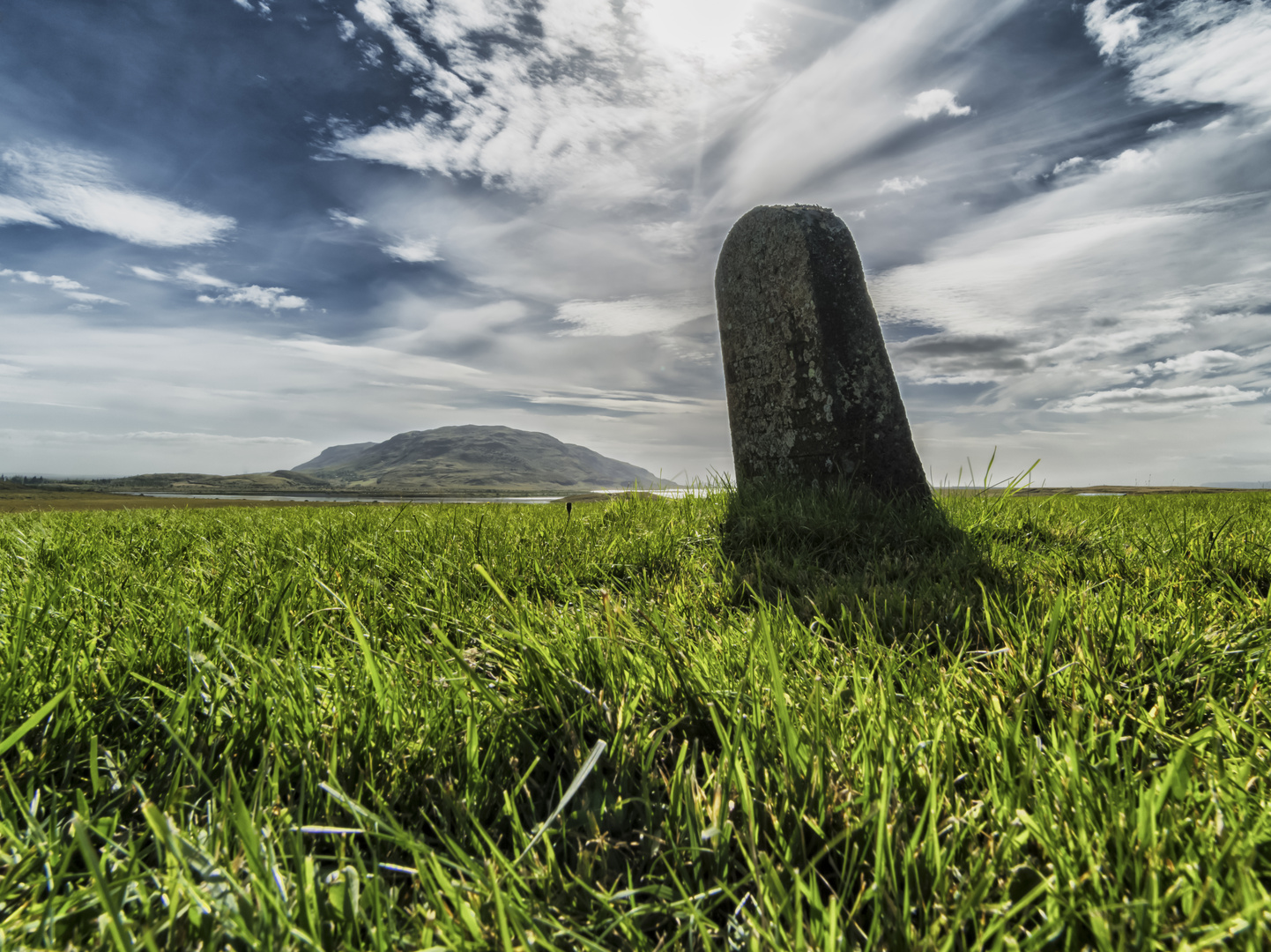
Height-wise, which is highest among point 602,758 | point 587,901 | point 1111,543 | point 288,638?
point 1111,543

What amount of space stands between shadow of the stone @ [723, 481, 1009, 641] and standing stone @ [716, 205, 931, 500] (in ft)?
1.53

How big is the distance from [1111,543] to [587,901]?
181 inches

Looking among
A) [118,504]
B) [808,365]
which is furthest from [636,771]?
[118,504]

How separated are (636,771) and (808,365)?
5.10 m

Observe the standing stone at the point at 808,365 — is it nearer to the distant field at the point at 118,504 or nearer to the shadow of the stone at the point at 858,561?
the shadow of the stone at the point at 858,561

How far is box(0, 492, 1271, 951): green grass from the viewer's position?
115 centimetres

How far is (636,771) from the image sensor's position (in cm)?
166

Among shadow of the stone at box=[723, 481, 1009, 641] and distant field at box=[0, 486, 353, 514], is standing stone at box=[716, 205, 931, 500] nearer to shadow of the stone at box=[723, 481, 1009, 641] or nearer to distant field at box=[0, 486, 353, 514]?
shadow of the stone at box=[723, 481, 1009, 641]

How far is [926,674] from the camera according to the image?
213 cm

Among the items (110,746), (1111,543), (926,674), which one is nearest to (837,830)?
(926,674)

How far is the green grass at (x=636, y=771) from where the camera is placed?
1.15 meters

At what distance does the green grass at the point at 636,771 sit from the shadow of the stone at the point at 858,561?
0.06m

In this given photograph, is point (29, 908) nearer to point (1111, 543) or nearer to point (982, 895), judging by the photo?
point (982, 895)

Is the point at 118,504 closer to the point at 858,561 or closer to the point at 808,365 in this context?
the point at 808,365
